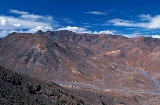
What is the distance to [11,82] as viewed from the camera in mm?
53188

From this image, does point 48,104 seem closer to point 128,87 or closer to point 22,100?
point 22,100

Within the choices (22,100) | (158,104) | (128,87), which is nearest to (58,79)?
(128,87)

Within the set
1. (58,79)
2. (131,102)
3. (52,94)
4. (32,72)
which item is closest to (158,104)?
(131,102)

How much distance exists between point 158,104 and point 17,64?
96987mm

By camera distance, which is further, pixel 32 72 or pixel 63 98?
pixel 32 72

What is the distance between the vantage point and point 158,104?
475 ft

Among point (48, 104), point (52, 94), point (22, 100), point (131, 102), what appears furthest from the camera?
point (131, 102)

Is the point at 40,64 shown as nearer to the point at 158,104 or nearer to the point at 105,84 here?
the point at 105,84

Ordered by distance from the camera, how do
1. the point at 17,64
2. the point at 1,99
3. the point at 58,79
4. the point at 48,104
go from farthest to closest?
1. the point at 17,64
2. the point at 58,79
3. the point at 48,104
4. the point at 1,99

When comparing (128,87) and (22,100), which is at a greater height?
(22,100)

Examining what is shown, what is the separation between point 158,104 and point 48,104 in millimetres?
103984

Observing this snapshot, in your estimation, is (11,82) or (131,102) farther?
(131,102)

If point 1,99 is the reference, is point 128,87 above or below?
below

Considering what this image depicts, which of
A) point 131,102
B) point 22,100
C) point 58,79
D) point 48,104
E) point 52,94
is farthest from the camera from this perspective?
point 58,79
